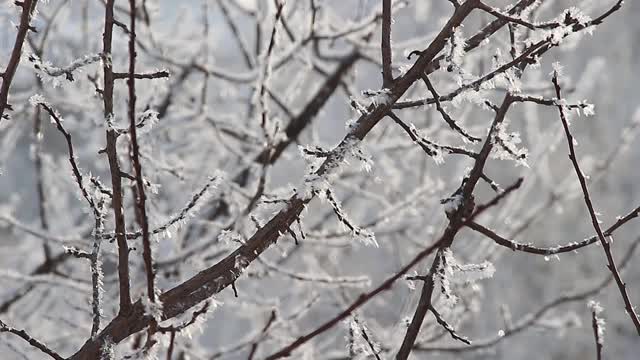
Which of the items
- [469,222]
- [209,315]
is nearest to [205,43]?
[209,315]

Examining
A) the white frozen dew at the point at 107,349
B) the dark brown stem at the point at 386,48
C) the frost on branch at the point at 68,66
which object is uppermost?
the dark brown stem at the point at 386,48

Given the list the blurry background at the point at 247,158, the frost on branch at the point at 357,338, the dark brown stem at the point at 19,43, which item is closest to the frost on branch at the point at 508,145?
the blurry background at the point at 247,158

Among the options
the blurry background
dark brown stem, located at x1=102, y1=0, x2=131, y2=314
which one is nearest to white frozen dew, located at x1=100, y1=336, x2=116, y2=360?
dark brown stem, located at x1=102, y1=0, x2=131, y2=314

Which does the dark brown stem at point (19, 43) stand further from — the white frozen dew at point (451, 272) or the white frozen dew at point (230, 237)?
the white frozen dew at point (451, 272)

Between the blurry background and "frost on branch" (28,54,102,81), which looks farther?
the blurry background

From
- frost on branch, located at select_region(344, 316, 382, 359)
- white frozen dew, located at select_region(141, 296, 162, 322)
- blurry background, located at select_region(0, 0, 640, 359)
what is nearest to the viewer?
white frozen dew, located at select_region(141, 296, 162, 322)

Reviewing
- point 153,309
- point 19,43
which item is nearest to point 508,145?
point 153,309

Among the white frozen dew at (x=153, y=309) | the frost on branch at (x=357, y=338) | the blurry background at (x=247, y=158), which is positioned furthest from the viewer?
the blurry background at (x=247, y=158)

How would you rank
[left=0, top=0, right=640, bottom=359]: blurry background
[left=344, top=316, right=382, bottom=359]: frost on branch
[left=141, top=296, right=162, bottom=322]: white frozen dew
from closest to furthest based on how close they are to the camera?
[left=141, top=296, right=162, bottom=322]: white frozen dew, [left=344, top=316, right=382, bottom=359]: frost on branch, [left=0, top=0, right=640, bottom=359]: blurry background

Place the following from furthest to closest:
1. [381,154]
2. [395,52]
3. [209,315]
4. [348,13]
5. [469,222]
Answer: [348,13] < [381,154] < [395,52] < [209,315] < [469,222]

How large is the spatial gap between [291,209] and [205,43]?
52.0 inches

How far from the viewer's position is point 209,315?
37.8 inches

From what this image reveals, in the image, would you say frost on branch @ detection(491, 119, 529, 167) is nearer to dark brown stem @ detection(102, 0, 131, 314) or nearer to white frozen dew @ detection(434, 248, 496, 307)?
white frozen dew @ detection(434, 248, 496, 307)

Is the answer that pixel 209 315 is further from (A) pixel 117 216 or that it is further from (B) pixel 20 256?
(B) pixel 20 256
